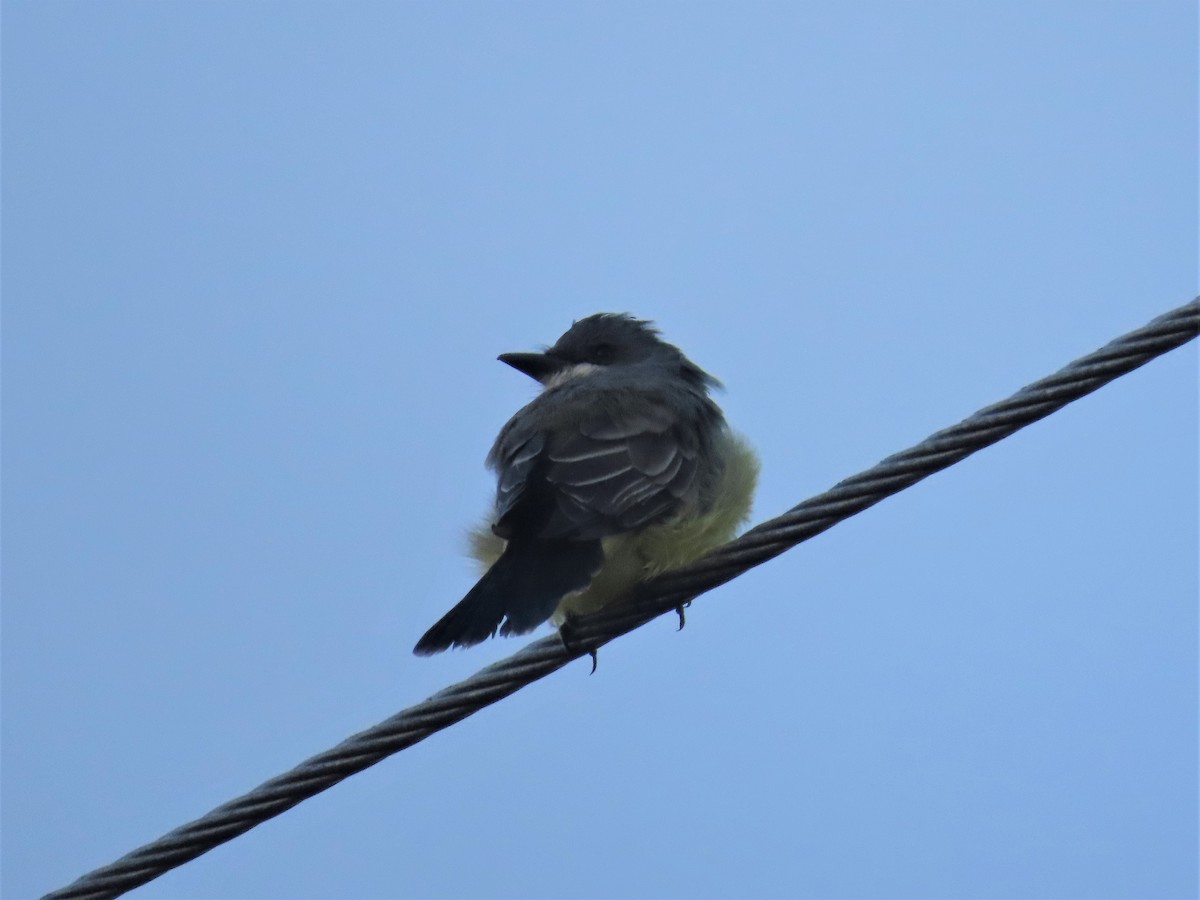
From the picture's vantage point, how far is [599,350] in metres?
7.88

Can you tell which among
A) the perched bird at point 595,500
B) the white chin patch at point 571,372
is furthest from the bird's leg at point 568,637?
the white chin patch at point 571,372

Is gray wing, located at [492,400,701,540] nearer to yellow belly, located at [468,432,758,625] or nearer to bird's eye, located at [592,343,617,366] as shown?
yellow belly, located at [468,432,758,625]

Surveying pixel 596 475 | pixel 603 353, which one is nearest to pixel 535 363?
pixel 603 353

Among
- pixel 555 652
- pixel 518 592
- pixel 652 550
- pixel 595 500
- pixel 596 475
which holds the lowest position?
pixel 555 652

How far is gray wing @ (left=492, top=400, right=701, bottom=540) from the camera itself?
5.39 meters

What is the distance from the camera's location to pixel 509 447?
234 inches

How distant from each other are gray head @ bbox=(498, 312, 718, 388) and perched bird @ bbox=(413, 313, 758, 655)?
1163 mm

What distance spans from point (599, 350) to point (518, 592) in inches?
113

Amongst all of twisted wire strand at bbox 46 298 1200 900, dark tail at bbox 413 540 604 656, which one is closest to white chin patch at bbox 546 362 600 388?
dark tail at bbox 413 540 604 656

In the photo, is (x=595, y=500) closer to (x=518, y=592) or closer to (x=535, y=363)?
(x=518, y=592)

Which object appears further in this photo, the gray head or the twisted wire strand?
the gray head

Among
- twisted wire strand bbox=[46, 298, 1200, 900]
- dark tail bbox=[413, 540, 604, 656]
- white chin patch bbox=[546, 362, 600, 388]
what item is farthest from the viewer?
white chin patch bbox=[546, 362, 600, 388]

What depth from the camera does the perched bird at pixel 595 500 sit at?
518cm

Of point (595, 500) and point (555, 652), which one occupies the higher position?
point (595, 500)
